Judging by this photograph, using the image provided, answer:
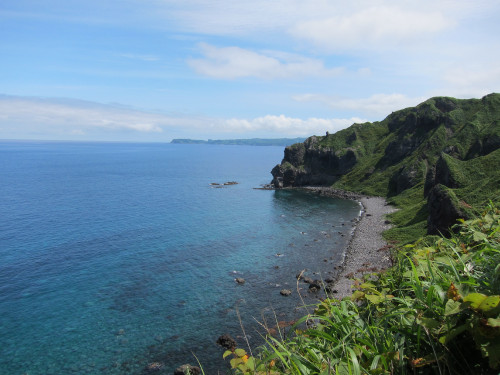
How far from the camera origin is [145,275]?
49.9 m

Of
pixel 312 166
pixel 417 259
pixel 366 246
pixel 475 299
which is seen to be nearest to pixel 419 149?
pixel 312 166

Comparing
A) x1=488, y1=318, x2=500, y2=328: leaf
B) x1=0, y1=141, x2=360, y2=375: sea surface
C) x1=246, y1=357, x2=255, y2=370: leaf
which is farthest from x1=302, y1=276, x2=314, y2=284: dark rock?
x1=488, y1=318, x2=500, y2=328: leaf

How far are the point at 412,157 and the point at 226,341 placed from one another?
122m

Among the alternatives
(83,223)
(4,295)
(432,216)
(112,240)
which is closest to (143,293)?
(4,295)

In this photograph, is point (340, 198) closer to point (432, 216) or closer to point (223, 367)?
point (432, 216)

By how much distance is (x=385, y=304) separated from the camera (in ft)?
23.9

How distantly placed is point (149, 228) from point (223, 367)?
5064 cm

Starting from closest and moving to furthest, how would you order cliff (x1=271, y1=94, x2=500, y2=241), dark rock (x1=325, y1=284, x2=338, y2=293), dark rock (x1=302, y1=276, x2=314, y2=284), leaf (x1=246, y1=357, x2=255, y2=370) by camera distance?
leaf (x1=246, y1=357, x2=255, y2=370) < dark rock (x1=325, y1=284, x2=338, y2=293) < dark rock (x1=302, y1=276, x2=314, y2=284) < cliff (x1=271, y1=94, x2=500, y2=241)

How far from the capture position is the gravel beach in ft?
153

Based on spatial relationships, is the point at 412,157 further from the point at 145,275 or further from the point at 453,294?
the point at 453,294

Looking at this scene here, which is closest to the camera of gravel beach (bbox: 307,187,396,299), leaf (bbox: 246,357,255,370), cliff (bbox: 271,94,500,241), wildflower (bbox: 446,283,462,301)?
wildflower (bbox: 446,283,462,301)

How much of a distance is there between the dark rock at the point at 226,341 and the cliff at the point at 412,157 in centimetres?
4427

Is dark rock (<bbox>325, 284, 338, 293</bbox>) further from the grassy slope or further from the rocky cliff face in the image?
the rocky cliff face

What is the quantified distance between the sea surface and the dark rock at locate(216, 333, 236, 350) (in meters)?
0.64
